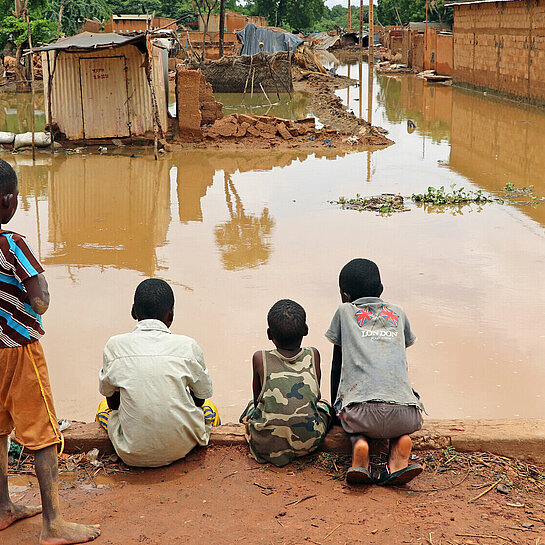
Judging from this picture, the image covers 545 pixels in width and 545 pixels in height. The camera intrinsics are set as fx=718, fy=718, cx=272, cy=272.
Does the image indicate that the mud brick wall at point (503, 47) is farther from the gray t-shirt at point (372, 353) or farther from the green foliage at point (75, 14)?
the gray t-shirt at point (372, 353)

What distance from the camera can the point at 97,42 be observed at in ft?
45.8

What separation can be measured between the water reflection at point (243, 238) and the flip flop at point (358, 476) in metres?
4.44

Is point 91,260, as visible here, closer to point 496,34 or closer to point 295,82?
point 496,34

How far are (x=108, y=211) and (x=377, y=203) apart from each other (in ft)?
12.4

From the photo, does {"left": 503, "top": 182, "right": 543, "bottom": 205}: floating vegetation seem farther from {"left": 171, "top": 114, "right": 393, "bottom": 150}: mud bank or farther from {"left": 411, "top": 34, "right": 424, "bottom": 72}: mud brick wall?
{"left": 411, "top": 34, "right": 424, "bottom": 72}: mud brick wall

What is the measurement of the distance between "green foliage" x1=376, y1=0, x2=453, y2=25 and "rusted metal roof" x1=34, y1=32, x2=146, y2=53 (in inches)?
1238

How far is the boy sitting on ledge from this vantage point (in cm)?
321

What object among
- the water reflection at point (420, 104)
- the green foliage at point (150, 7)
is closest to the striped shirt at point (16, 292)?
the water reflection at point (420, 104)

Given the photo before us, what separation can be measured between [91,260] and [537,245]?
495 cm

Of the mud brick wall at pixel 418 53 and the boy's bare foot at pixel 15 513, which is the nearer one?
the boy's bare foot at pixel 15 513

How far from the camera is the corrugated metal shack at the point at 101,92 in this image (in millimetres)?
14906

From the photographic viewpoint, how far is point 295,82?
32.3 metres

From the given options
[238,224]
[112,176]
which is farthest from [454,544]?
[112,176]

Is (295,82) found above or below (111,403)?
above
